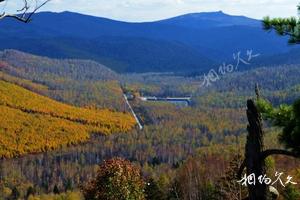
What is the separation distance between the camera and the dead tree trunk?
9398mm

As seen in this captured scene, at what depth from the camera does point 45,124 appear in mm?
176500

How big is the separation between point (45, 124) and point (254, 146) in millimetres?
170617

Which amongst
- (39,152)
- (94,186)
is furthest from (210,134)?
(94,186)

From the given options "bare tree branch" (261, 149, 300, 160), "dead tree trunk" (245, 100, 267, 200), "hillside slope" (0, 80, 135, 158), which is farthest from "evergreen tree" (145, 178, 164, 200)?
"hillside slope" (0, 80, 135, 158)

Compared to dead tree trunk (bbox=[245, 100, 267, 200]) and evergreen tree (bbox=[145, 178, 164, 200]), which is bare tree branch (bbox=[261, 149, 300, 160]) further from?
evergreen tree (bbox=[145, 178, 164, 200])

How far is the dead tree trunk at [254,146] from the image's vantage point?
940 cm

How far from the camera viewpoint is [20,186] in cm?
9962

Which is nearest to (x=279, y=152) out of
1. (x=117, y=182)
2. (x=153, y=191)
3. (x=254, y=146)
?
(x=254, y=146)

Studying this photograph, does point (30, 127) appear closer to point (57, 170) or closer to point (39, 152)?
point (39, 152)

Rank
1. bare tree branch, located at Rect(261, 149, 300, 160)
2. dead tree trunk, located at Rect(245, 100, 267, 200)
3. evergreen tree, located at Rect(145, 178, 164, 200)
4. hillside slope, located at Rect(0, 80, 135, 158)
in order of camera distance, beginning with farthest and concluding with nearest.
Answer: hillside slope, located at Rect(0, 80, 135, 158) → evergreen tree, located at Rect(145, 178, 164, 200) → dead tree trunk, located at Rect(245, 100, 267, 200) → bare tree branch, located at Rect(261, 149, 300, 160)

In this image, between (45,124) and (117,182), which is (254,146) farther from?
(45,124)

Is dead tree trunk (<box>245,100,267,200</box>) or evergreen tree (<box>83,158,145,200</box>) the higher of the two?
dead tree trunk (<box>245,100,267,200</box>)

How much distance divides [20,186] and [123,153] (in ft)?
115

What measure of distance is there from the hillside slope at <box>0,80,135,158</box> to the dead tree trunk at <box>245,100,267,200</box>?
14001 cm
